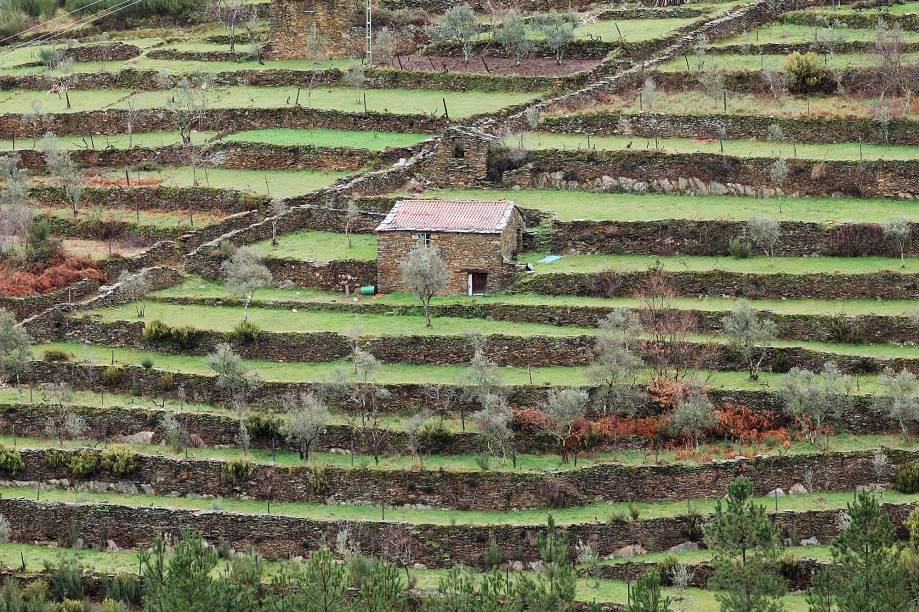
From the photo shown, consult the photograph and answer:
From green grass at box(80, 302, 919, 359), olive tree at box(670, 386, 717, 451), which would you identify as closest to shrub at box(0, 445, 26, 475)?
green grass at box(80, 302, 919, 359)

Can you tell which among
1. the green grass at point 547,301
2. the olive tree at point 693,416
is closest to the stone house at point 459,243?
the green grass at point 547,301

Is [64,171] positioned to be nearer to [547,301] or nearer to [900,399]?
[547,301]

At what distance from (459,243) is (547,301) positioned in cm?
338

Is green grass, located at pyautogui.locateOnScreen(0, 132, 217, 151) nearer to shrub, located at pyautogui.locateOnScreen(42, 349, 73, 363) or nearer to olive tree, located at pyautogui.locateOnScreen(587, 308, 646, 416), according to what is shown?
shrub, located at pyautogui.locateOnScreen(42, 349, 73, 363)

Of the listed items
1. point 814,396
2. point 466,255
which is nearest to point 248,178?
point 466,255

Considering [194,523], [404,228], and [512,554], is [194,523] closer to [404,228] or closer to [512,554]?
[512,554]

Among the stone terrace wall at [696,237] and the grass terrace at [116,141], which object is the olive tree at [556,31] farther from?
the stone terrace wall at [696,237]

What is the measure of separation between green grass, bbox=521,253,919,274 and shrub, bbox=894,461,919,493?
8.87 metres

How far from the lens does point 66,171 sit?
7712cm

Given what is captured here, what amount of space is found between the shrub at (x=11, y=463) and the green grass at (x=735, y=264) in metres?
16.4

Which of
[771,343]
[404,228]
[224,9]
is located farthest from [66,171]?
[771,343]

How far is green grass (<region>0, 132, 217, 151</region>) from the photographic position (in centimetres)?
8088

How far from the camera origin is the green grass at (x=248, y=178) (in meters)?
75.7

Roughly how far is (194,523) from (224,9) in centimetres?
4098
